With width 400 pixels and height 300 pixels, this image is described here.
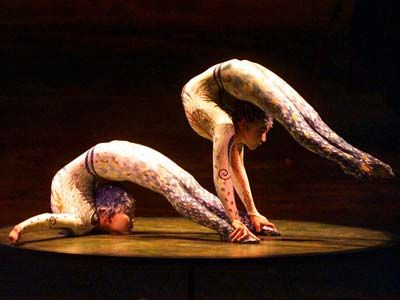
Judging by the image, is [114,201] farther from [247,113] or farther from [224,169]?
[247,113]

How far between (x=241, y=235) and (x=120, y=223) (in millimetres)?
603

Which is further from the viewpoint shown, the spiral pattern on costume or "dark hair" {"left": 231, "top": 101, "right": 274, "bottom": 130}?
"dark hair" {"left": 231, "top": 101, "right": 274, "bottom": 130}

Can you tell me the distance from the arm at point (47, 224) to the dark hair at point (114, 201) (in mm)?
145

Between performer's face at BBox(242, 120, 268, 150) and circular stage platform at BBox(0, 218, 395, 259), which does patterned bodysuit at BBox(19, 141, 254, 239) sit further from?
performer's face at BBox(242, 120, 268, 150)

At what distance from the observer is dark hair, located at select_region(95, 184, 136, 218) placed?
19.1ft

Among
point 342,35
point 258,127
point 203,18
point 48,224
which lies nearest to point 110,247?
point 48,224

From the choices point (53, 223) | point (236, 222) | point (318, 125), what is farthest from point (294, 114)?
point (53, 223)

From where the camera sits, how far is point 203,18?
40.9 feet

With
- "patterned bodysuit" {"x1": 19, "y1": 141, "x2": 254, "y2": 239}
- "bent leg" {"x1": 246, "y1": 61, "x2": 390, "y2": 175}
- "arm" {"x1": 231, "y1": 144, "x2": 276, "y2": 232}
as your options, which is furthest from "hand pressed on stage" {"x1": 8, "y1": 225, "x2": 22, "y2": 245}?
"bent leg" {"x1": 246, "y1": 61, "x2": 390, "y2": 175}

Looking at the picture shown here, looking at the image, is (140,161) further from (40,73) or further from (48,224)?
(40,73)

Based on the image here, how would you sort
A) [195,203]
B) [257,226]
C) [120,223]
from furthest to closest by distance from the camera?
[257,226]
[120,223]
[195,203]

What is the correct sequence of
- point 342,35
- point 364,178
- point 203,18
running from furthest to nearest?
point 203,18
point 342,35
point 364,178

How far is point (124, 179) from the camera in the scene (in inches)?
230

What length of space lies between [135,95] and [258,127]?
6.99 meters
